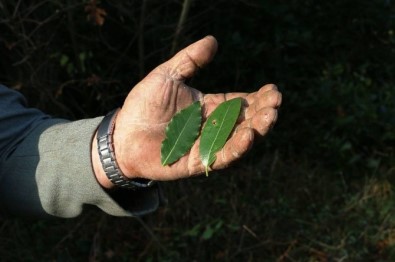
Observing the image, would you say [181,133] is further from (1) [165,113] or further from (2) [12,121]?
(2) [12,121]

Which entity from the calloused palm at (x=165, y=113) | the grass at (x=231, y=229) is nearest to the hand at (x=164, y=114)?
the calloused palm at (x=165, y=113)

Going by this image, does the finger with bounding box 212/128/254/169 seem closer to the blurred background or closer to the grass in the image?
the blurred background

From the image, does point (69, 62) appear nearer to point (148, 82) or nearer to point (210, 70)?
point (210, 70)

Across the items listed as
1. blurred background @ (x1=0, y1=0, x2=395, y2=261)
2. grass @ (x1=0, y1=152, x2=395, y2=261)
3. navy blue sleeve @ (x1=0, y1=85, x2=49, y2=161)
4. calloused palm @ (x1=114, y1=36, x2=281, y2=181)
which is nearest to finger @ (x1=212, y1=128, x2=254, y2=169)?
calloused palm @ (x1=114, y1=36, x2=281, y2=181)

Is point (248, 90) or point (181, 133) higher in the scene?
point (181, 133)

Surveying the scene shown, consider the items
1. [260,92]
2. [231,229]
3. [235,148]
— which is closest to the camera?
[235,148]

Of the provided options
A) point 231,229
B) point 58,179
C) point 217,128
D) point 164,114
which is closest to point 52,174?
point 58,179
